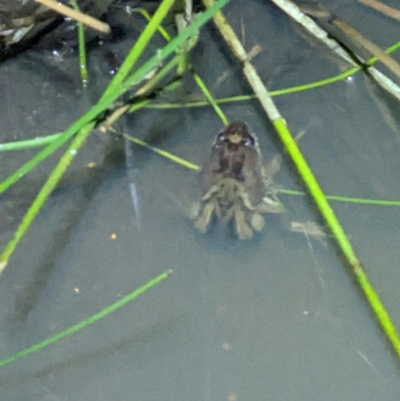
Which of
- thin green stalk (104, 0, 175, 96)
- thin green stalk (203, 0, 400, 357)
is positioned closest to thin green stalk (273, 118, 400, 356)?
thin green stalk (203, 0, 400, 357)

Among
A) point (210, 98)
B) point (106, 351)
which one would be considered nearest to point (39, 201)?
point (106, 351)

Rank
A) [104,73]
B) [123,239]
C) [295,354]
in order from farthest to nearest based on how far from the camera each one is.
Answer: [104,73], [123,239], [295,354]

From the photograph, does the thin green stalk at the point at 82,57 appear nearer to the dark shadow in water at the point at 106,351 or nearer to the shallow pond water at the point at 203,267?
the shallow pond water at the point at 203,267

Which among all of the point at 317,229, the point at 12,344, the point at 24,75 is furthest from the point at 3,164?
the point at 317,229

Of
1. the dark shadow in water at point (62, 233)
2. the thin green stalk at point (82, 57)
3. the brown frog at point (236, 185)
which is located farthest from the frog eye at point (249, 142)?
the thin green stalk at point (82, 57)

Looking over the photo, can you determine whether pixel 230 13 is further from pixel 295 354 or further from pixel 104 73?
pixel 295 354

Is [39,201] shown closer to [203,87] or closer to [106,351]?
[106,351]
